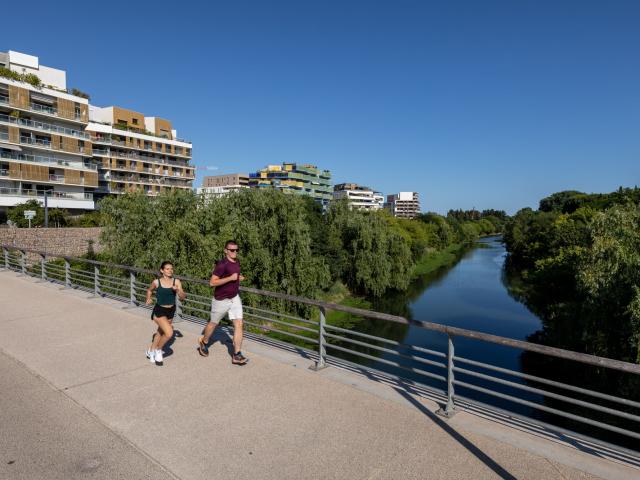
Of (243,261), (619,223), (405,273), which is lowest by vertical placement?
(405,273)

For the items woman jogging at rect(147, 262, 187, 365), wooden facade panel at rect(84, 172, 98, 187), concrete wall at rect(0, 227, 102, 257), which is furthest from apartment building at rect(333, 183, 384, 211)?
woman jogging at rect(147, 262, 187, 365)

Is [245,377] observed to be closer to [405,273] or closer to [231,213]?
[231,213]

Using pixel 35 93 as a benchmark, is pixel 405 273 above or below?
below

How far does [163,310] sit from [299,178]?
123m

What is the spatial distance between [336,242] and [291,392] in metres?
30.7

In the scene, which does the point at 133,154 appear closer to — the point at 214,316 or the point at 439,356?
the point at 439,356

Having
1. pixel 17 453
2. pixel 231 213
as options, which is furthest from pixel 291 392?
pixel 231 213

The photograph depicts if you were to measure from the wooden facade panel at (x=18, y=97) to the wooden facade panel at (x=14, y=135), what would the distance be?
242cm

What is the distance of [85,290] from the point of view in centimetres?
1166

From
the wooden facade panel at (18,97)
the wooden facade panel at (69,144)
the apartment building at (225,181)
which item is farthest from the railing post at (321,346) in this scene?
the apartment building at (225,181)

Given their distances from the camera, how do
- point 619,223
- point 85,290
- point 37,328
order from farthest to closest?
point 619,223 < point 85,290 < point 37,328

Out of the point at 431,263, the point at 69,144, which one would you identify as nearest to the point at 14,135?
the point at 69,144

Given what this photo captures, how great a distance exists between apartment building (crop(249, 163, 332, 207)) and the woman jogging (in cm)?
11432

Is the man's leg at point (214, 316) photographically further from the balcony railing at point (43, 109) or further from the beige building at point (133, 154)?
the beige building at point (133, 154)
